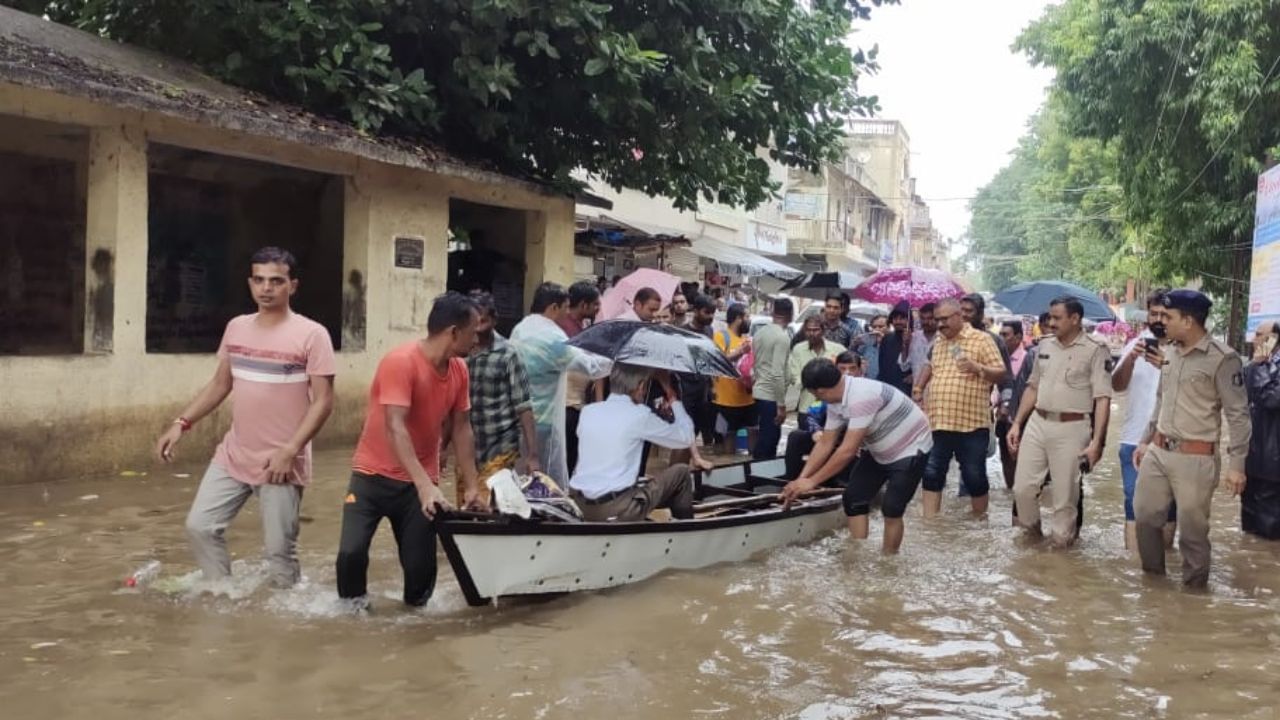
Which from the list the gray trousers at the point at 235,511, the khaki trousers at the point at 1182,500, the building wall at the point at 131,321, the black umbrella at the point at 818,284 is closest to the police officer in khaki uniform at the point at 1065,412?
the khaki trousers at the point at 1182,500

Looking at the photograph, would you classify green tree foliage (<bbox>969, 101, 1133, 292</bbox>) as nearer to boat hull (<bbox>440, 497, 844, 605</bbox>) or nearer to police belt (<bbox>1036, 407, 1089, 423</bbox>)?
police belt (<bbox>1036, 407, 1089, 423</bbox>)

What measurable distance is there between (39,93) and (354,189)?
3.34 meters

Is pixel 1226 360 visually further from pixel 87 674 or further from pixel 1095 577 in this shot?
pixel 87 674

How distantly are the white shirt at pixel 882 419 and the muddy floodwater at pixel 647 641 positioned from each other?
810 millimetres

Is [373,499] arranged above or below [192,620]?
above

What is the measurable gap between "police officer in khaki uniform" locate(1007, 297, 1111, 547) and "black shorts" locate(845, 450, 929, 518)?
3.11ft

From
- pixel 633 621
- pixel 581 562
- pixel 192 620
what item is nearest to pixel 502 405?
pixel 581 562

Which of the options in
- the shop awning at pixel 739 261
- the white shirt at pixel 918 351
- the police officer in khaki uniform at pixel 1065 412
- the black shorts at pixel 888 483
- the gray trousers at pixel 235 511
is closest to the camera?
the gray trousers at pixel 235 511

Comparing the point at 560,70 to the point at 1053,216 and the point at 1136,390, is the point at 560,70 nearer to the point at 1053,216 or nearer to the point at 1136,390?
the point at 1136,390

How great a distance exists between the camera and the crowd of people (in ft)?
17.0

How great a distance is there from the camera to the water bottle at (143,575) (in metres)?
5.93

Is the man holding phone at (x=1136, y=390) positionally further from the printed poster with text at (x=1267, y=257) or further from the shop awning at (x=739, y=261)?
the shop awning at (x=739, y=261)

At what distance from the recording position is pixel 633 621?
5547 mm

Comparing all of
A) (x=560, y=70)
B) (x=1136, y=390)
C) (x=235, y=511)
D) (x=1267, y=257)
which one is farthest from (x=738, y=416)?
(x=235, y=511)
